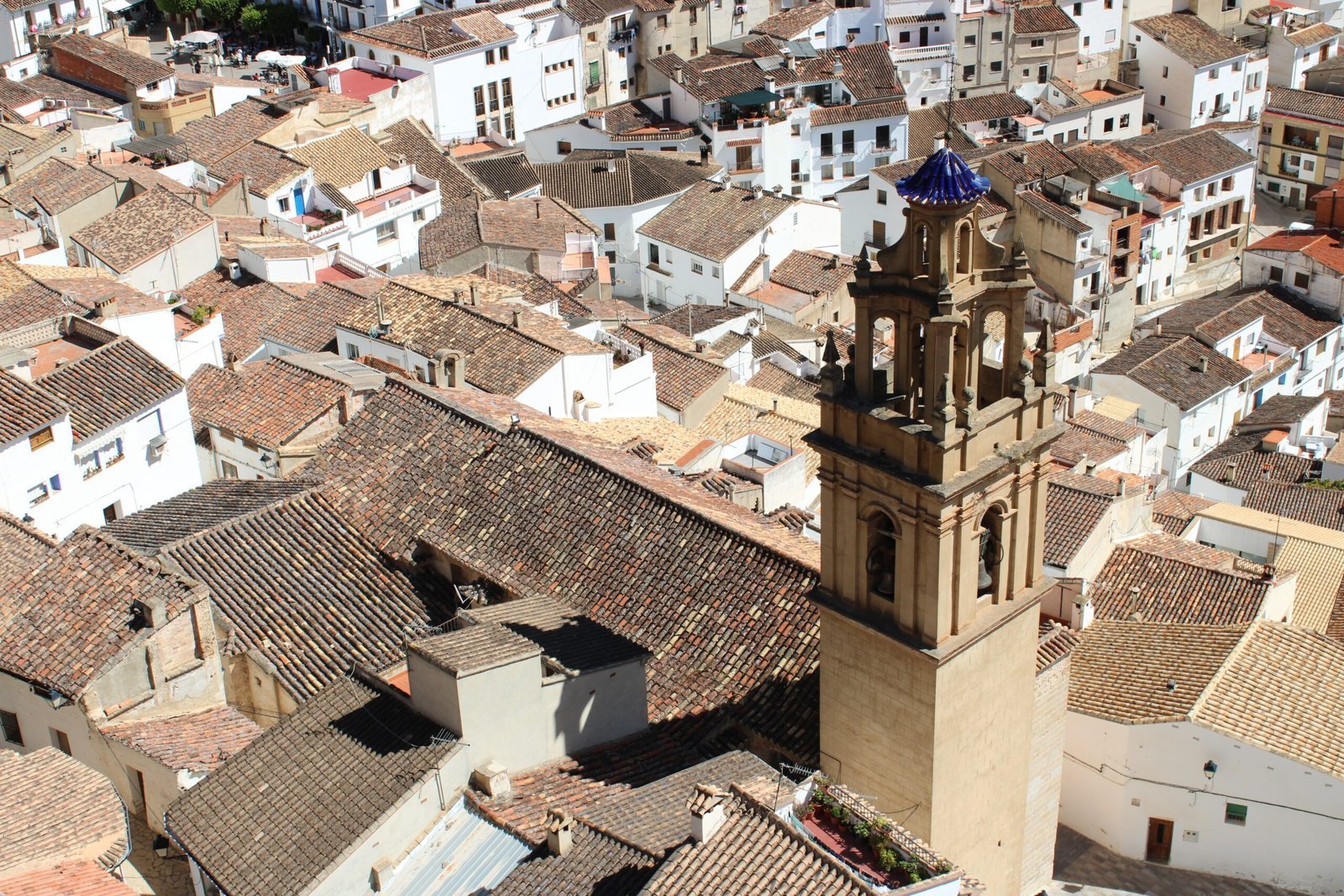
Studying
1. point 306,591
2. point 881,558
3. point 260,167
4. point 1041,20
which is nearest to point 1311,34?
point 1041,20

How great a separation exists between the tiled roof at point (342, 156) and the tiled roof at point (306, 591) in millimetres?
32396

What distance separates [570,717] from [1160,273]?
56097mm

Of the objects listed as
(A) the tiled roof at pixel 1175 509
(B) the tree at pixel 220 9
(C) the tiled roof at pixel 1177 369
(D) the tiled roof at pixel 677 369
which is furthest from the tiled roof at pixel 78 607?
(B) the tree at pixel 220 9

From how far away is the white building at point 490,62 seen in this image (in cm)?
8025

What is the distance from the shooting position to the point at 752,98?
253 ft

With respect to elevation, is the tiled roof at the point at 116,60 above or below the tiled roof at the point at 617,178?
Result: above

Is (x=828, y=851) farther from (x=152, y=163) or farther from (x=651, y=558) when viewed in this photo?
(x=152, y=163)

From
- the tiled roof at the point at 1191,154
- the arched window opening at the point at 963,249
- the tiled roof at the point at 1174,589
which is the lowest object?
the tiled roof at the point at 1191,154

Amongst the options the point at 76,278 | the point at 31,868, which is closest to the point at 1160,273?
the point at 76,278

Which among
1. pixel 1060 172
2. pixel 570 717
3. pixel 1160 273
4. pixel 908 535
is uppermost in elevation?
pixel 908 535

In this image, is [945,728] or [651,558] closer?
[945,728]

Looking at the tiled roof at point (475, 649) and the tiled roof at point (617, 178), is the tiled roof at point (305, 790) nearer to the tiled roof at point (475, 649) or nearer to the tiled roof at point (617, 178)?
the tiled roof at point (475, 649)

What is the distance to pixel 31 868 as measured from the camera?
2202 centimetres

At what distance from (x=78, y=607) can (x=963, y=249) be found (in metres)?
17.0
